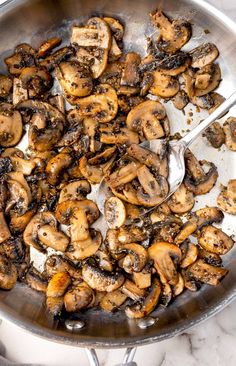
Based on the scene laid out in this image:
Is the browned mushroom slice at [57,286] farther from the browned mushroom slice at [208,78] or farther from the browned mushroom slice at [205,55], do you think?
the browned mushroom slice at [205,55]

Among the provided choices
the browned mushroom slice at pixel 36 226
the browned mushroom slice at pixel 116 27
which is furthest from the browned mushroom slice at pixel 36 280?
the browned mushroom slice at pixel 116 27

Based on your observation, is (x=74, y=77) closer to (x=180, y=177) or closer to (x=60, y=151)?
(x=60, y=151)

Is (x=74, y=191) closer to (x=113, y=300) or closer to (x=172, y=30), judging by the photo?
(x=113, y=300)

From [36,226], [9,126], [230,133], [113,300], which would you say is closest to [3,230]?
[36,226]

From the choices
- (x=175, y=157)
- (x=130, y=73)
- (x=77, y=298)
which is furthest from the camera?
(x=130, y=73)

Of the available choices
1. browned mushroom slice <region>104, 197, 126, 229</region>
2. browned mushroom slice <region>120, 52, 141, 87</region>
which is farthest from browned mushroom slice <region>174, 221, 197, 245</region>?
browned mushroom slice <region>120, 52, 141, 87</region>

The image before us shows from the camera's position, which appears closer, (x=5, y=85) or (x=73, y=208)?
(x=73, y=208)
